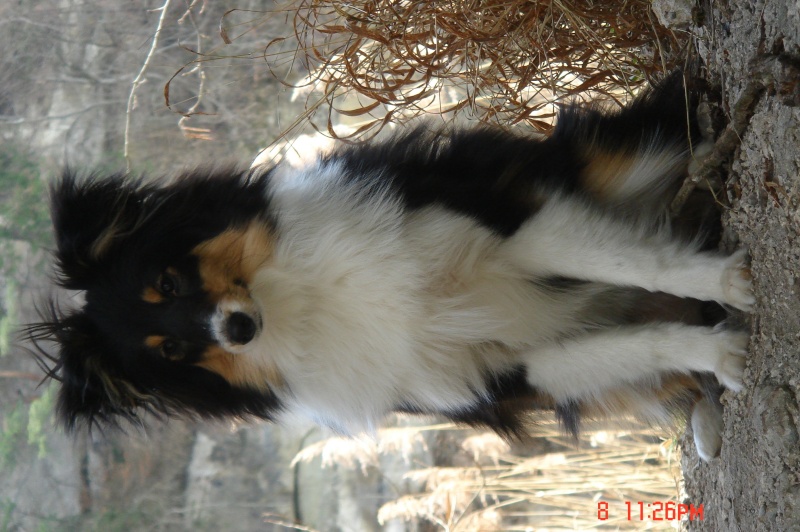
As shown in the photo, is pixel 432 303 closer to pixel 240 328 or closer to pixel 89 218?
pixel 240 328

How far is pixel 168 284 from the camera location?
2.13 metres

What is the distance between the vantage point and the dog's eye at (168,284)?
213cm

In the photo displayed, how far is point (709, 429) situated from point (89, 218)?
1.98m

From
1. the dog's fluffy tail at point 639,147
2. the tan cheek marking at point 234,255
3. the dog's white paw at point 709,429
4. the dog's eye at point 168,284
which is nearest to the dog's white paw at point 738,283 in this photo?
the dog's fluffy tail at point 639,147

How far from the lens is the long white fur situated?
6.42 feet

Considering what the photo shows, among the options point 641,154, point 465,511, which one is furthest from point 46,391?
point 641,154

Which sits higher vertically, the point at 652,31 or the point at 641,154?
the point at 652,31

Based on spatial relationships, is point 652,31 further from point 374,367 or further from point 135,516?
point 135,516

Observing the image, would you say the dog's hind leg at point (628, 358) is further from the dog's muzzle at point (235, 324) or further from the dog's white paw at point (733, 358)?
the dog's muzzle at point (235, 324)

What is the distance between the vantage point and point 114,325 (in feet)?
7.18

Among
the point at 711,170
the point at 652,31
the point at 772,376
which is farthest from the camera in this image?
the point at 652,31

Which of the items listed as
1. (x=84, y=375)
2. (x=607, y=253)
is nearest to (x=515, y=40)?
(x=607, y=253)

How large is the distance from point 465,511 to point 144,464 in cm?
314

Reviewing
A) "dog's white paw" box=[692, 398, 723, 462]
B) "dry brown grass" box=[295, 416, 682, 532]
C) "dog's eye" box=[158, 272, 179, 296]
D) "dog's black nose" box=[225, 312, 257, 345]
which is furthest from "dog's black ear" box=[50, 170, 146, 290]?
"dry brown grass" box=[295, 416, 682, 532]
